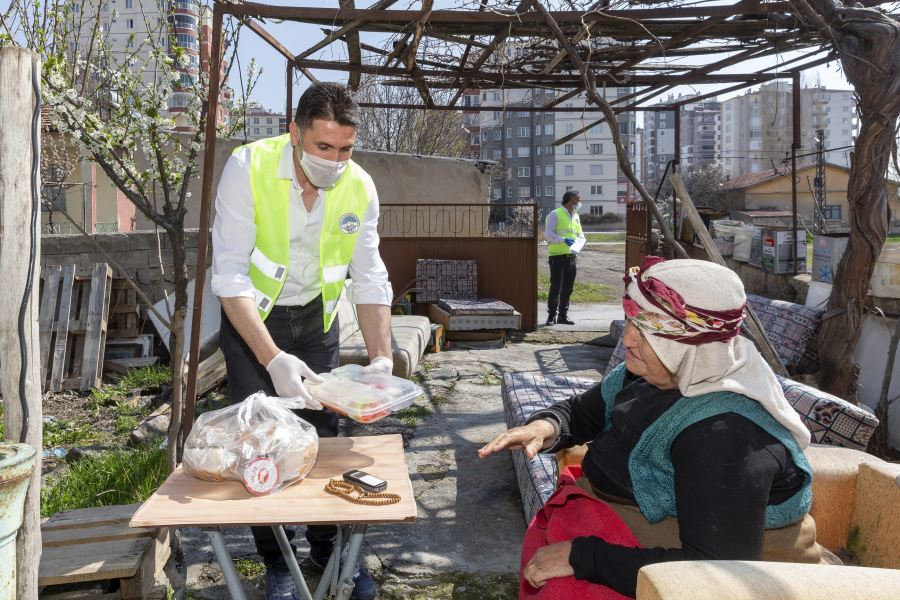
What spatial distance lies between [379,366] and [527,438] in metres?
0.58

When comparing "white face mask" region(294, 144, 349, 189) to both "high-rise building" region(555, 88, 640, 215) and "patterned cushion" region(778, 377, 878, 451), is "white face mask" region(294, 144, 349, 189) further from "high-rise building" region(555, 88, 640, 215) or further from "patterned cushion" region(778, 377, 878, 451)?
"high-rise building" region(555, 88, 640, 215)

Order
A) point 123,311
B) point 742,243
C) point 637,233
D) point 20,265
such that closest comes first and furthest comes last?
point 20,265 < point 123,311 < point 742,243 < point 637,233

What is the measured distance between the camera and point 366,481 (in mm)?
2059

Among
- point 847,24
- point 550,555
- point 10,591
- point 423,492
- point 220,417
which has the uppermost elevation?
point 847,24

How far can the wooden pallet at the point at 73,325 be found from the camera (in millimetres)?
6883

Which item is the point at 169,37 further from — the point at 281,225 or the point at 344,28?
the point at 281,225

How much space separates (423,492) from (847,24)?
3.19 meters

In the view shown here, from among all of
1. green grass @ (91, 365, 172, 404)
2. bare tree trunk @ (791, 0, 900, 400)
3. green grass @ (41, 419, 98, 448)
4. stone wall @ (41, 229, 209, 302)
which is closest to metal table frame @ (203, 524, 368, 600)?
bare tree trunk @ (791, 0, 900, 400)

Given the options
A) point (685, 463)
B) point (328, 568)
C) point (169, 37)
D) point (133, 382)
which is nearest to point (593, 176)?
point (133, 382)

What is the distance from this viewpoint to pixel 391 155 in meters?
13.4

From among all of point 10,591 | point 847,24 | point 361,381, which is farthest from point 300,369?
point 847,24

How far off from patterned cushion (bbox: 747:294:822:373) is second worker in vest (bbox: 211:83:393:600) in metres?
2.88

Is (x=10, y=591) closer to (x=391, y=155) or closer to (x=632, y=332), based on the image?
(x=632, y=332)

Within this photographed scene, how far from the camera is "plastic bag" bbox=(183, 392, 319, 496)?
2.02m
